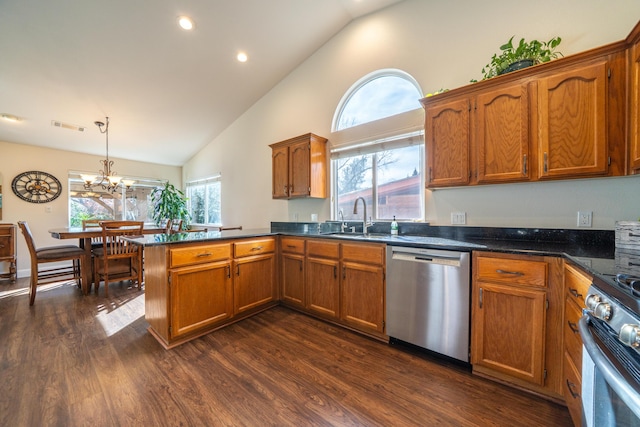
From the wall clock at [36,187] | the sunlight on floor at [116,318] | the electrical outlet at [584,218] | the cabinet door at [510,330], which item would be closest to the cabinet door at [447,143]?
the electrical outlet at [584,218]

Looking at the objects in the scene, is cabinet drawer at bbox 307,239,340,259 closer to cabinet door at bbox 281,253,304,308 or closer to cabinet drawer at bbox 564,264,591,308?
cabinet door at bbox 281,253,304,308

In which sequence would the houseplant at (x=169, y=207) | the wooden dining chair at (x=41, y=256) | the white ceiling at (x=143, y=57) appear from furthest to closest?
the houseplant at (x=169, y=207) → the wooden dining chair at (x=41, y=256) → the white ceiling at (x=143, y=57)

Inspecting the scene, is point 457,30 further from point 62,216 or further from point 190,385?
point 62,216

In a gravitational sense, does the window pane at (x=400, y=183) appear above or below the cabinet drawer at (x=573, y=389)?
above

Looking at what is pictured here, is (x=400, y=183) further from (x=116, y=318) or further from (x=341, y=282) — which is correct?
(x=116, y=318)

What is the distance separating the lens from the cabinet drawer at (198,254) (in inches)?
83.9

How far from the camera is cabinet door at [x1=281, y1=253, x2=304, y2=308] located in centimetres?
282

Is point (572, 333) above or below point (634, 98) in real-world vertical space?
below

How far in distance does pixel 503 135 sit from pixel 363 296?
1.74m

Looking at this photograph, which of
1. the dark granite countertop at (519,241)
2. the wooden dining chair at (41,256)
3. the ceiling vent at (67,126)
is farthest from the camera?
the ceiling vent at (67,126)

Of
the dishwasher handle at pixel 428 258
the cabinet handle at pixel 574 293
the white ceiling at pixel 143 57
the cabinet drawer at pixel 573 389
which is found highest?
the white ceiling at pixel 143 57

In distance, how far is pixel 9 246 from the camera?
13.5 feet

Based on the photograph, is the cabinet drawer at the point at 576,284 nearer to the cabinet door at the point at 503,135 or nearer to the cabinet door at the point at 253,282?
the cabinet door at the point at 503,135

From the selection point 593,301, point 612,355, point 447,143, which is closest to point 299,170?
point 447,143
